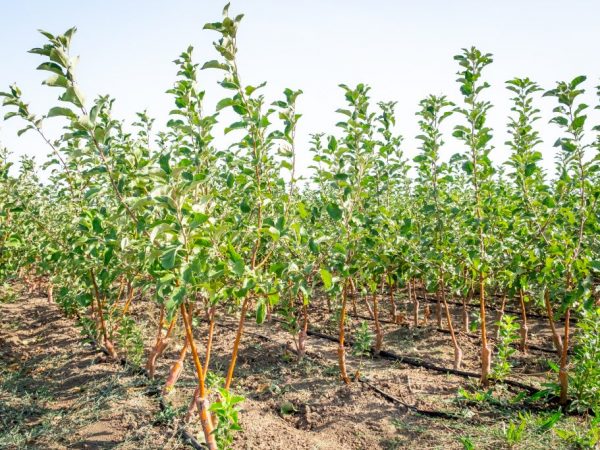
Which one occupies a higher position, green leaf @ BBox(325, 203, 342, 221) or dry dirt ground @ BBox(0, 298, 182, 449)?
green leaf @ BBox(325, 203, 342, 221)

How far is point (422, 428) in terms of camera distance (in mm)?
3777

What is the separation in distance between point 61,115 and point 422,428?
3.60 metres

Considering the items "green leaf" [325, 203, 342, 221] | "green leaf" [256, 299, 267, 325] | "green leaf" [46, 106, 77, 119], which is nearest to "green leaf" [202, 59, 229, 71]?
"green leaf" [46, 106, 77, 119]

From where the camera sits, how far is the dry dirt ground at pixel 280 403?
3523 mm

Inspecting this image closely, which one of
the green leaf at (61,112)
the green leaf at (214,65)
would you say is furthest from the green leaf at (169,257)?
the green leaf at (214,65)

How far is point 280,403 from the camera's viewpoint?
4.31m

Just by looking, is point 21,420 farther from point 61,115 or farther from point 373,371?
point 373,371

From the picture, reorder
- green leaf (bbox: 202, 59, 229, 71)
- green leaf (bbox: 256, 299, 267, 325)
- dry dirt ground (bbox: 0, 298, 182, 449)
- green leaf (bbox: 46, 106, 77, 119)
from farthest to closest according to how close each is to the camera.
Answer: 1. dry dirt ground (bbox: 0, 298, 182, 449)
2. green leaf (bbox: 202, 59, 229, 71)
3. green leaf (bbox: 256, 299, 267, 325)
4. green leaf (bbox: 46, 106, 77, 119)

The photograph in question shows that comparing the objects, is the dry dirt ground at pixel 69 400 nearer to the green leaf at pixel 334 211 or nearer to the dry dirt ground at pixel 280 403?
the dry dirt ground at pixel 280 403

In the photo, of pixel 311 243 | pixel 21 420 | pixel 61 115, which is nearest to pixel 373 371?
pixel 311 243

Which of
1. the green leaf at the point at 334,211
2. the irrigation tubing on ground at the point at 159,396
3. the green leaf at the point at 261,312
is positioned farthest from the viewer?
the irrigation tubing on ground at the point at 159,396

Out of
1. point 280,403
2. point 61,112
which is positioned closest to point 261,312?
point 61,112

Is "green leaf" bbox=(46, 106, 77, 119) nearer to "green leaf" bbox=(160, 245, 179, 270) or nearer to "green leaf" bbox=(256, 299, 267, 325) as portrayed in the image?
"green leaf" bbox=(160, 245, 179, 270)

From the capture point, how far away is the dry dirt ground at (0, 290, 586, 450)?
3523 millimetres
